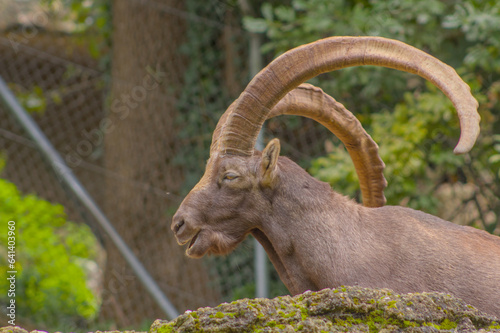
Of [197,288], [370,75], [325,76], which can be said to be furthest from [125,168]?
[370,75]

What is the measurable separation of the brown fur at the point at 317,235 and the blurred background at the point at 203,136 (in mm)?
2592

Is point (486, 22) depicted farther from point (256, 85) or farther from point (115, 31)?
point (115, 31)

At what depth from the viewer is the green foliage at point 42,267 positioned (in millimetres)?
7445

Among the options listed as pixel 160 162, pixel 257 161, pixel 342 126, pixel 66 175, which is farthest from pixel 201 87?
pixel 257 161

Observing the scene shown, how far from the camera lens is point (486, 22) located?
5988 millimetres

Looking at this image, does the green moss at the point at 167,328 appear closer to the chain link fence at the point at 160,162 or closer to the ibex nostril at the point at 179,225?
the ibex nostril at the point at 179,225

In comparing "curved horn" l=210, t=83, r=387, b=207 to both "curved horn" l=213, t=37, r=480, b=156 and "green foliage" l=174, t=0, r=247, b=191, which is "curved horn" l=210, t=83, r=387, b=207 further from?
"green foliage" l=174, t=0, r=247, b=191

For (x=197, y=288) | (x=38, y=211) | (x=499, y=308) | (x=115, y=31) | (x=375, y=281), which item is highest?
(x=115, y=31)

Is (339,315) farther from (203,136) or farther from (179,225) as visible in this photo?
(203,136)

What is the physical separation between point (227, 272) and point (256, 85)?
453cm

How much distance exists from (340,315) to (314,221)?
1.00 m

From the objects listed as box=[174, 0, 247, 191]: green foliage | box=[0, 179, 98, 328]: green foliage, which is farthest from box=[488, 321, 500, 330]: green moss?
box=[0, 179, 98, 328]: green foliage

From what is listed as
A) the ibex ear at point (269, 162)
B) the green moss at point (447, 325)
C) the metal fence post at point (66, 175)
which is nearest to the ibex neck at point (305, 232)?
the ibex ear at point (269, 162)

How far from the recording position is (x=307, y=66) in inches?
134
